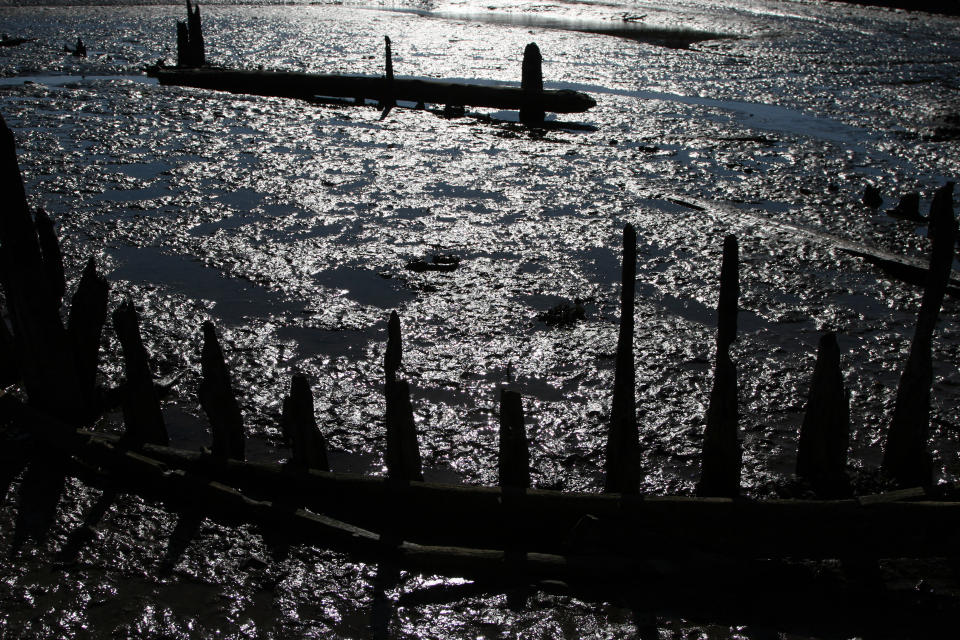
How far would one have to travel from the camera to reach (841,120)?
57.8 ft

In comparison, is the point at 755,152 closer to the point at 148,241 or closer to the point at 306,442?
the point at 148,241

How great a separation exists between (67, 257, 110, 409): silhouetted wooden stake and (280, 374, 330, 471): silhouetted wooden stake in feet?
6.06

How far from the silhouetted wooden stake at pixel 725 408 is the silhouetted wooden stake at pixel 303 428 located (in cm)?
230

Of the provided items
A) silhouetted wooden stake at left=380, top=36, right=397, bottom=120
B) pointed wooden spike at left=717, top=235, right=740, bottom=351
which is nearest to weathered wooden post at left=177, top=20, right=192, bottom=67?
silhouetted wooden stake at left=380, top=36, right=397, bottom=120

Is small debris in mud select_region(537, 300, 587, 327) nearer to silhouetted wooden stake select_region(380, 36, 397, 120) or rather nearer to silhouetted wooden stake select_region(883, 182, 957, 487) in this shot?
silhouetted wooden stake select_region(883, 182, 957, 487)

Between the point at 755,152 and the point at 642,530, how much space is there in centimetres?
1184

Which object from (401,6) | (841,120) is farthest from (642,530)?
(401,6)

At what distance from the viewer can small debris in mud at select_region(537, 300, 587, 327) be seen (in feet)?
26.3

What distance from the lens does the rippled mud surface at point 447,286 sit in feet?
15.2

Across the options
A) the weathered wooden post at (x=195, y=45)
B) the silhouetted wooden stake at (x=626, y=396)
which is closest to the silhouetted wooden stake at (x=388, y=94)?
the weathered wooden post at (x=195, y=45)

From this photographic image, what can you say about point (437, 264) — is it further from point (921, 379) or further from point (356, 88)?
point (356, 88)

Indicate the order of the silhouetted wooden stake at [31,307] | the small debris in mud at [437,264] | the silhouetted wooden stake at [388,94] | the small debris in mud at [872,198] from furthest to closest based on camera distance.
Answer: the silhouetted wooden stake at [388,94] < the small debris in mud at [872,198] < the small debris in mud at [437,264] < the silhouetted wooden stake at [31,307]

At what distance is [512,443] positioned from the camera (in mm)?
4594

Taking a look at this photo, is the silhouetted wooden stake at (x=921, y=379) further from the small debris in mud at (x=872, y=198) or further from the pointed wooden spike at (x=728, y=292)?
the small debris in mud at (x=872, y=198)
